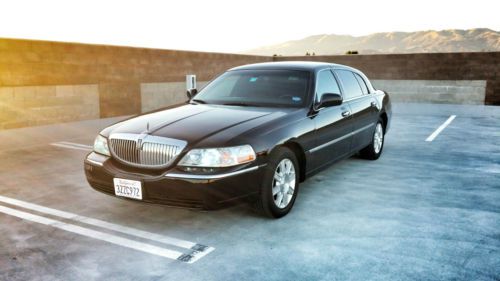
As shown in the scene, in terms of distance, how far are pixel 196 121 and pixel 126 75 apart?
935 centimetres

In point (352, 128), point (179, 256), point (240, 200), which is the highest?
point (352, 128)

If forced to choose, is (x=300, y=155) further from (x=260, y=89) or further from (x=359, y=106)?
(x=359, y=106)

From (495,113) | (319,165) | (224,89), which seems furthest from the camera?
(495,113)

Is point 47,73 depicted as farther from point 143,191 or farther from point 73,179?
point 143,191

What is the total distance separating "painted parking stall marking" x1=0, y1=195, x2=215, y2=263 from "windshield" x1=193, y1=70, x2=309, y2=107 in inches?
74.9

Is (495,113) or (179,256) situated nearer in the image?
(179,256)

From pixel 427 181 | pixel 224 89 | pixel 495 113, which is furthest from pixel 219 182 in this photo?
pixel 495 113

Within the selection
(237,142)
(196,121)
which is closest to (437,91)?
(196,121)

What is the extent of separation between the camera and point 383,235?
13.0 ft

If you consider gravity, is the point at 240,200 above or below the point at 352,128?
below

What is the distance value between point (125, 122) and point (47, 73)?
23.5ft

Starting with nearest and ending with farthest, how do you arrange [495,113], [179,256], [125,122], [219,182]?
[179,256], [219,182], [125,122], [495,113]

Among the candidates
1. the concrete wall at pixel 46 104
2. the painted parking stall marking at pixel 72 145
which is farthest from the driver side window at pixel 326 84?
the concrete wall at pixel 46 104

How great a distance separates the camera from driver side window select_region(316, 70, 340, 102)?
530cm
